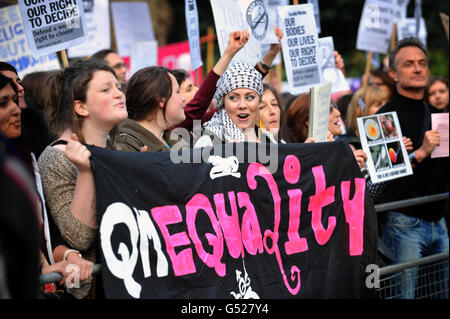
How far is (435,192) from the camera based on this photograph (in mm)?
5387

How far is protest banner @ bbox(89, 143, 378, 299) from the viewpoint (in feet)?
11.0

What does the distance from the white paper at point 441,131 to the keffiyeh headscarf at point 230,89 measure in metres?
1.65

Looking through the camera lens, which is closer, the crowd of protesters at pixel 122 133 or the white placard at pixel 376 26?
the crowd of protesters at pixel 122 133

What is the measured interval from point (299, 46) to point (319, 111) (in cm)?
84

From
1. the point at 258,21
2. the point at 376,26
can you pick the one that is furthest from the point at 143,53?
the point at 376,26

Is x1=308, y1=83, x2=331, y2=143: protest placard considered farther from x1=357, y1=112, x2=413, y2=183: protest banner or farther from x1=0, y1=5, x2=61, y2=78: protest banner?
x1=0, y1=5, x2=61, y2=78: protest banner

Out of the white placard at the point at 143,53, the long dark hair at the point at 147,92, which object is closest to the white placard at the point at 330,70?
the white placard at the point at 143,53

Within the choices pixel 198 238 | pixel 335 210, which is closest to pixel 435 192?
pixel 335 210

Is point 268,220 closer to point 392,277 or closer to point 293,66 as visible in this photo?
point 392,277

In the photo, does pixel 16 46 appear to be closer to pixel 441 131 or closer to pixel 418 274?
pixel 441 131

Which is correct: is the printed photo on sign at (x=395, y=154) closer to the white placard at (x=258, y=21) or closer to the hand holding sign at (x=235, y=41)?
the white placard at (x=258, y=21)

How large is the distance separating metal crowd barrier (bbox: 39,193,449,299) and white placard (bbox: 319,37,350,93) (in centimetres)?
143

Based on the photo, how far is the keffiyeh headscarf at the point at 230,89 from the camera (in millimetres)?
4293

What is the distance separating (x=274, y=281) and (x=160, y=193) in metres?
0.85
